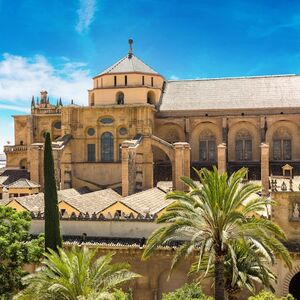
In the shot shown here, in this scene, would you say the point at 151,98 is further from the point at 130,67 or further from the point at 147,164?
the point at 147,164

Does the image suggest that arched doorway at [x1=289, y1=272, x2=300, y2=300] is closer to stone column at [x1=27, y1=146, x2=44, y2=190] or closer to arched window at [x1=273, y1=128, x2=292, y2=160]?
arched window at [x1=273, y1=128, x2=292, y2=160]

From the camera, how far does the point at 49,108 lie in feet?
165

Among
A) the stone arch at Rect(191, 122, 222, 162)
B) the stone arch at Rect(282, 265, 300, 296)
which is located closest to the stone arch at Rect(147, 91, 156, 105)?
the stone arch at Rect(191, 122, 222, 162)

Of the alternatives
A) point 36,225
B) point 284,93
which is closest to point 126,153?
point 36,225

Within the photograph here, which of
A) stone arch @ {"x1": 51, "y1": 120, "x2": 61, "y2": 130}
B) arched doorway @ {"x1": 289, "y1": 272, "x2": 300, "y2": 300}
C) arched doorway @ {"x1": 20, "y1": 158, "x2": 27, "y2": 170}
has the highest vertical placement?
stone arch @ {"x1": 51, "y1": 120, "x2": 61, "y2": 130}

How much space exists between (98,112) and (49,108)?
31.4 feet

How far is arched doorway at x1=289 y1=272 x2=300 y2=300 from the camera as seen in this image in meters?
24.9

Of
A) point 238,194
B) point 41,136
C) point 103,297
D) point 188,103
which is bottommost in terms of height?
point 103,297

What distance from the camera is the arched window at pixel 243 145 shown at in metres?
44.2

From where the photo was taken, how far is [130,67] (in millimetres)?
45094

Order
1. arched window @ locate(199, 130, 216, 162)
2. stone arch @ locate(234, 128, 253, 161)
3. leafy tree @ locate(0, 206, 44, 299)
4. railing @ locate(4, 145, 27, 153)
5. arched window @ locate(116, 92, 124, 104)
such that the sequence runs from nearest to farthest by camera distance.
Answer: leafy tree @ locate(0, 206, 44, 299)
stone arch @ locate(234, 128, 253, 161)
arched window @ locate(116, 92, 124, 104)
arched window @ locate(199, 130, 216, 162)
railing @ locate(4, 145, 27, 153)

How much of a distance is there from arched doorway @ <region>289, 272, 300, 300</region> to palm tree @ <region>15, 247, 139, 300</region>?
12.0m

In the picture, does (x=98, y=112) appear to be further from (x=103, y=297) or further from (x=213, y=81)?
(x=103, y=297)

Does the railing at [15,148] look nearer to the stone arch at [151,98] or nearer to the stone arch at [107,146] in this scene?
the stone arch at [107,146]
